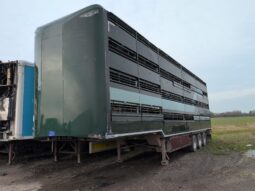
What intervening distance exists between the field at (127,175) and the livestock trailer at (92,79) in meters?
1.25

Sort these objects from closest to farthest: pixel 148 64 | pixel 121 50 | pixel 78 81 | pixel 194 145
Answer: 1. pixel 78 81
2. pixel 121 50
3. pixel 148 64
4. pixel 194 145

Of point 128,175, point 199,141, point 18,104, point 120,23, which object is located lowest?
point 128,175

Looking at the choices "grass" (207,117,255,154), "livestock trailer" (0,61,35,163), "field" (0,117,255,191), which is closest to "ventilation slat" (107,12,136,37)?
"livestock trailer" (0,61,35,163)

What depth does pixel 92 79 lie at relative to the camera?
622 cm

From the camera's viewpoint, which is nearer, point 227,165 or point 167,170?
point 167,170

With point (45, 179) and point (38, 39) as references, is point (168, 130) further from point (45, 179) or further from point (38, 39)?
point (38, 39)

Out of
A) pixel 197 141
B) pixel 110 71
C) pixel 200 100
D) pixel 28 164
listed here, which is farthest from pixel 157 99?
pixel 200 100

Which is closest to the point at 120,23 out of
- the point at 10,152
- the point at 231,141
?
the point at 10,152

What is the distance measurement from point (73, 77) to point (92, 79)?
1.82ft

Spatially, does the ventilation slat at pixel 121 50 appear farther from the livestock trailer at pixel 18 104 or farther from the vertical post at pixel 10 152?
the vertical post at pixel 10 152

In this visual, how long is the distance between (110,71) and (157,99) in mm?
3175

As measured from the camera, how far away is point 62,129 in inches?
258

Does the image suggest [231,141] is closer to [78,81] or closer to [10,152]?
[10,152]

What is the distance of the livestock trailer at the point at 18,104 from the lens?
768 centimetres
